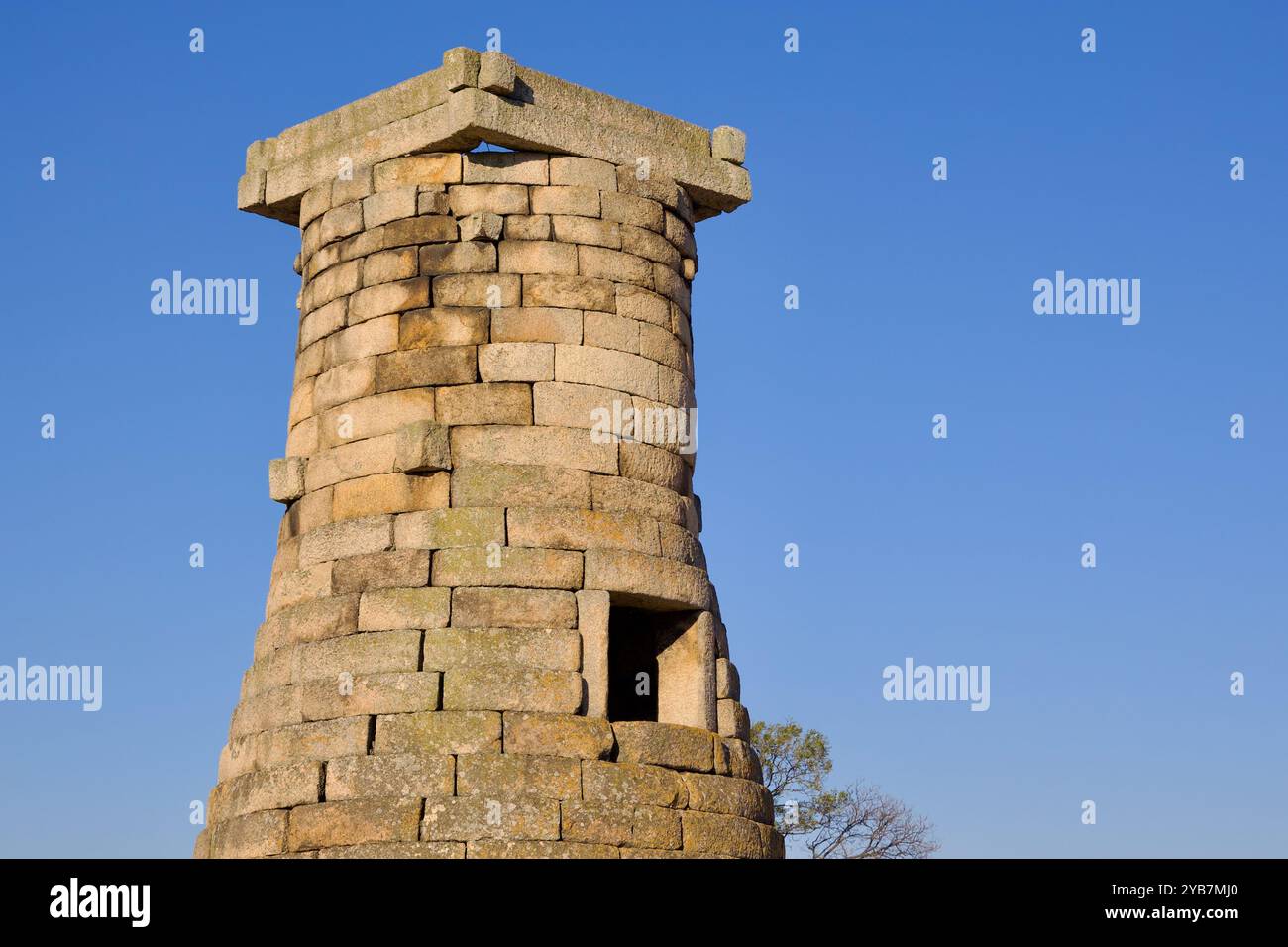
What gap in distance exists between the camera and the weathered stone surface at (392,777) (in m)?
12.7

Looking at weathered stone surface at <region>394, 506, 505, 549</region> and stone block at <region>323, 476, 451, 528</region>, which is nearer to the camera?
weathered stone surface at <region>394, 506, 505, 549</region>

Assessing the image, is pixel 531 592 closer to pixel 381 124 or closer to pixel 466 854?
pixel 466 854

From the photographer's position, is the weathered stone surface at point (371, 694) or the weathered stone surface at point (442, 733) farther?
the weathered stone surface at point (371, 694)

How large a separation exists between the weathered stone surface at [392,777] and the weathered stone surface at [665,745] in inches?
52.1

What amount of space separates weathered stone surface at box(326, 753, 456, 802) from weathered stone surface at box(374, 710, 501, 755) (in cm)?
8

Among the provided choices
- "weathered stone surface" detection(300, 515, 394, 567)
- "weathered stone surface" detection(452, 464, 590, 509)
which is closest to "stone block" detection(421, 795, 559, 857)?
"weathered stone surface" detection(300, 515, 394, 567)

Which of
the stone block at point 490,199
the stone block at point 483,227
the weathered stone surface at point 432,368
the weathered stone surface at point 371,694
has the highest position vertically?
the stone block at point 490,199

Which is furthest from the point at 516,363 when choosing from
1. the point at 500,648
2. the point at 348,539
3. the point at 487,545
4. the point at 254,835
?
the point at 254,835

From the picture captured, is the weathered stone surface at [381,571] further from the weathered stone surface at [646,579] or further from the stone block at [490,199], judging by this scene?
the stone block at [490,199]

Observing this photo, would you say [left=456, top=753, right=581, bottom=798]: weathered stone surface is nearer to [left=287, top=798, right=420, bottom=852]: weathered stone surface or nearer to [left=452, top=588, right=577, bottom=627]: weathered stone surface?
[left=287, top=798, right=420, bottom=852]: weathered stone surface

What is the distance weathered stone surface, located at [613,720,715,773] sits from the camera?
43.7ft

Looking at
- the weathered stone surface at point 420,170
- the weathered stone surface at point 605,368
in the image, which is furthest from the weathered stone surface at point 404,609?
the weathered stone surface at point 420,170
